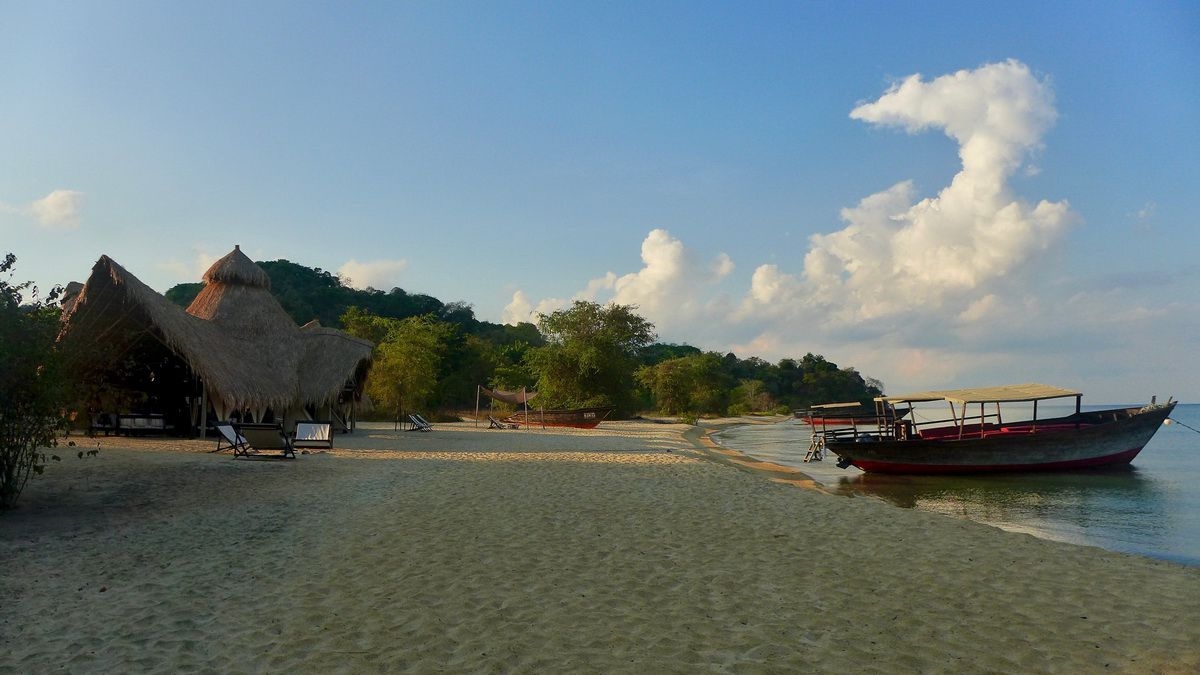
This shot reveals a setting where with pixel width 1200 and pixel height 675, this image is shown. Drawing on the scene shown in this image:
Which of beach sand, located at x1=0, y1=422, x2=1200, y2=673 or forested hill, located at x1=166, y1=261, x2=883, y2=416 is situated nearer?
beach sand, located at x1=0, y1=422, x2=1200, y2=673

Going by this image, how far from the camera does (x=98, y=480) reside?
395 inches

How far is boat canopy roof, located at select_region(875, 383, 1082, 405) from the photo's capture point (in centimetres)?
1841

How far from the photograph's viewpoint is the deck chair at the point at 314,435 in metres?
16.8

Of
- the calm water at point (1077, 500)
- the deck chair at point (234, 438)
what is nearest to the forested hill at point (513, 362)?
the deck chair at point (234, 438)

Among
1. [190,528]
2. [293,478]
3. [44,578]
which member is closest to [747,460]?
[293,478]

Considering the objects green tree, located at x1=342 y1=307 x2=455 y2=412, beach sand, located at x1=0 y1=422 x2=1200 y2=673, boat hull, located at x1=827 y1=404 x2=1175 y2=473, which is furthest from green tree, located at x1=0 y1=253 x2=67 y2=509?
green tree, located at x1=342 y1=307 x2=455 y2=412

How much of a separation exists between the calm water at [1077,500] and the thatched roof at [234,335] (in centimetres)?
1523

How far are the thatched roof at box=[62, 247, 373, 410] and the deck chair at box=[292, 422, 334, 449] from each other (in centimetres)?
283

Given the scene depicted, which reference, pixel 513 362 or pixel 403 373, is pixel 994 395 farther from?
pixel 513 362

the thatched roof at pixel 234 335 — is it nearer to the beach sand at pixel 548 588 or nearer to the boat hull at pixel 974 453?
the beach sand at pixel 548 588

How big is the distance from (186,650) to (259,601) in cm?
92

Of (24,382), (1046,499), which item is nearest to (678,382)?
(1046,499)

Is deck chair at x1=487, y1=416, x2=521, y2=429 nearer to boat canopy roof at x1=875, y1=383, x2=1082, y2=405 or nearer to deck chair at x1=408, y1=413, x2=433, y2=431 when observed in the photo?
deck chair at x1=408, y1=413, x2=433, y2=431

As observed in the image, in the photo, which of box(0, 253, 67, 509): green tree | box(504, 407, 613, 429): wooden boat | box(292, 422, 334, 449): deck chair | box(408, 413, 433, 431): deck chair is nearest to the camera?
box(0, 253, 67, 509): green tree
